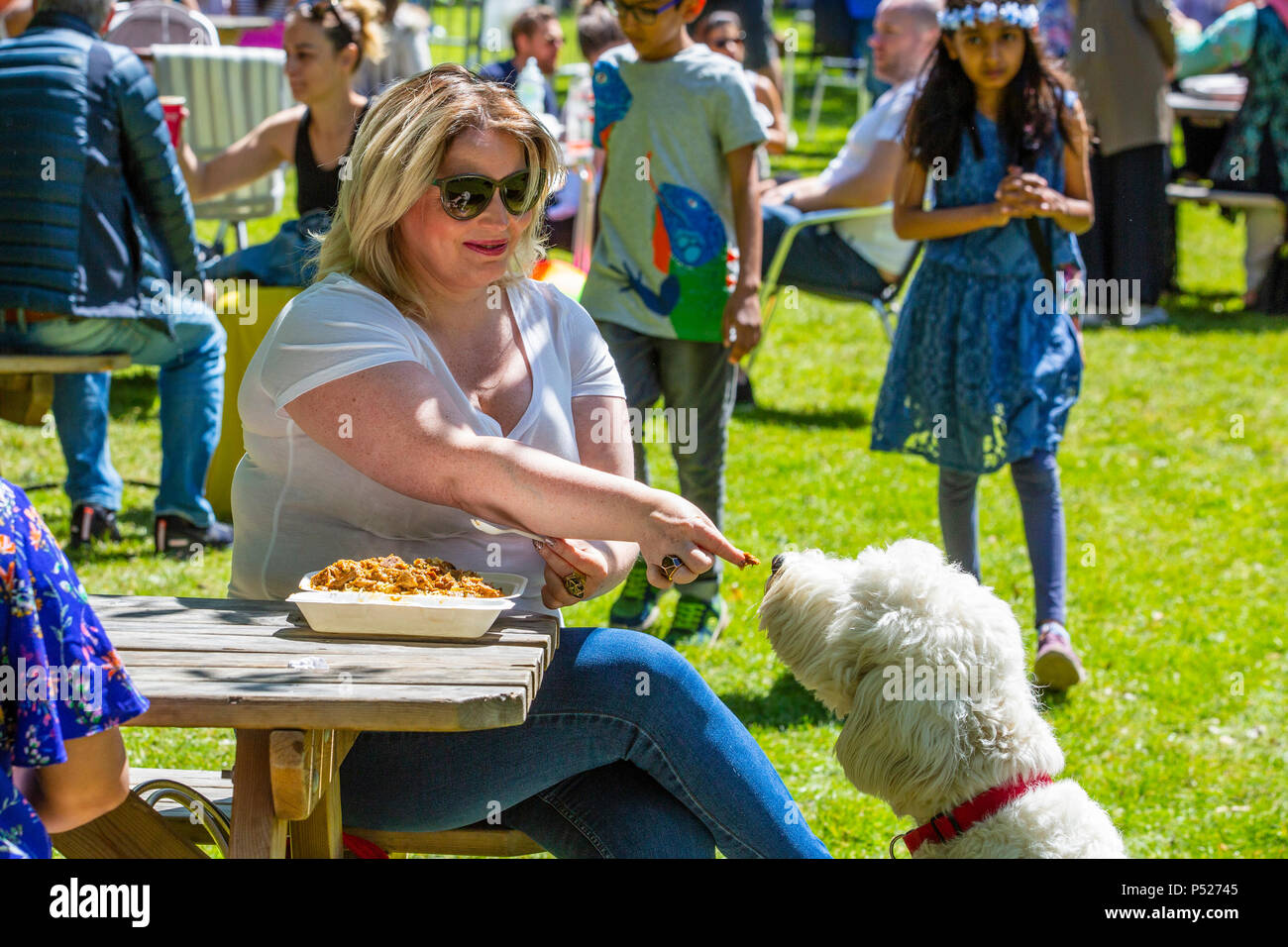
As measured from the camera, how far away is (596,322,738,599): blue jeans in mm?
4941

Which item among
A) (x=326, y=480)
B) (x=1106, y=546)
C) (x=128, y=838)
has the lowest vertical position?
(x=1106, y=546)

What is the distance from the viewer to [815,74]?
20.4m

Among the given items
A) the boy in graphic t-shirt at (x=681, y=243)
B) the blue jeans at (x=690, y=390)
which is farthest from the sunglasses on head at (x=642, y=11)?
the blue jeans at (x=690, y=390)

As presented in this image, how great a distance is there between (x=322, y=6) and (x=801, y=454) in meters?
3.06

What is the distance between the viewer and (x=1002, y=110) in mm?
4520

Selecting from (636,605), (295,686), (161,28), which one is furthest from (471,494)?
(161,28)

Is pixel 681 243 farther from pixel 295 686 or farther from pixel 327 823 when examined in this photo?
pixel 295 686

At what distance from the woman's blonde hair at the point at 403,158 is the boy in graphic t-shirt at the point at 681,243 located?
210 cm

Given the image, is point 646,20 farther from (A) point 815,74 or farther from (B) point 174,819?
(A) point 815,74

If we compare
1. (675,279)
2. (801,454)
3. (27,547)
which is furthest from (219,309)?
(27,547)

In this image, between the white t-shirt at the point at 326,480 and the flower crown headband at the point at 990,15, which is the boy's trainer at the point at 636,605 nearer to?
the flower crown headband at the point at 990,15

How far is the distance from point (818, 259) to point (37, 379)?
416 cm

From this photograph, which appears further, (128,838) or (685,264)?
(685,264)

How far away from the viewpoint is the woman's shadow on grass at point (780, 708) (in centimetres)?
430
